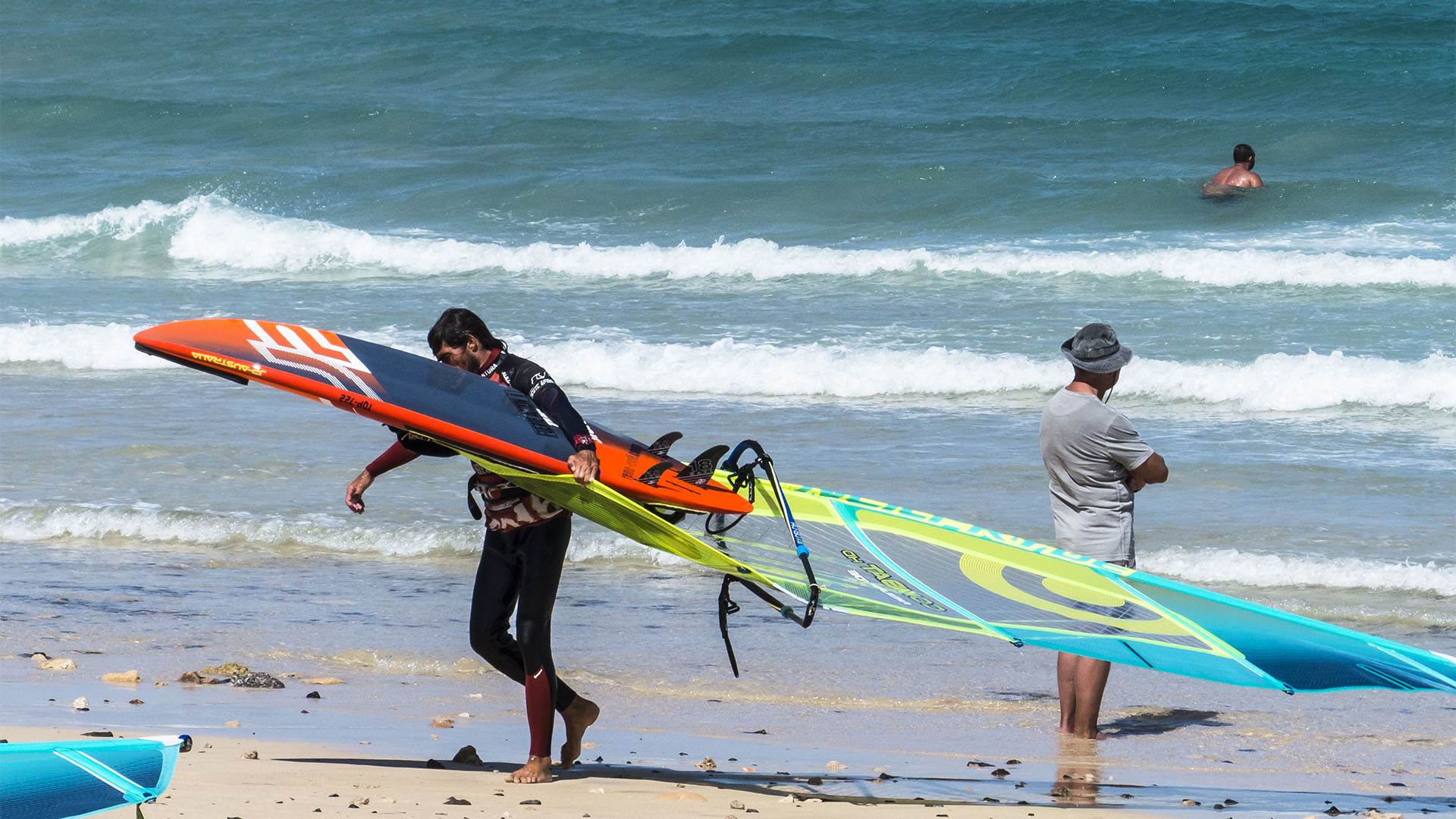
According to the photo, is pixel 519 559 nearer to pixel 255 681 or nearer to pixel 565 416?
pixel 565 416

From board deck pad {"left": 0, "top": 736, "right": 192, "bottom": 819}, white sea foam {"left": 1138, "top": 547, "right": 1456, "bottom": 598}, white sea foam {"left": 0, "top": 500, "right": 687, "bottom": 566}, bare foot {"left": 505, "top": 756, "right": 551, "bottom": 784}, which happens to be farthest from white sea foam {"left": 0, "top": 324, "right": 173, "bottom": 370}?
board deck pad {"left": 0, "top": 736, "right": 192, "bottom": 819}

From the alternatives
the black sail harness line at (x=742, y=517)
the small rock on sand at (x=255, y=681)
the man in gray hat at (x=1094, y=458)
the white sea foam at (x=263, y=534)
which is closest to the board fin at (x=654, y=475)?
the black sail harness line at (x=742, y=517)

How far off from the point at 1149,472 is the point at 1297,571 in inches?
99.0

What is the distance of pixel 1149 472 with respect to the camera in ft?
14.2

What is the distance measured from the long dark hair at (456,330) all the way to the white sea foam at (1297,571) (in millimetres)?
3716

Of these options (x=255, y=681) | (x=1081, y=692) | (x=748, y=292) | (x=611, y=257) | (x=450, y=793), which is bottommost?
(x=450, y=793)

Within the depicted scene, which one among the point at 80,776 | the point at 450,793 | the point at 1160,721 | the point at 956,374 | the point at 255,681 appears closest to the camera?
the point at 80,776

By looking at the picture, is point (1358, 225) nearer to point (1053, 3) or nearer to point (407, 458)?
point (1053, 3)

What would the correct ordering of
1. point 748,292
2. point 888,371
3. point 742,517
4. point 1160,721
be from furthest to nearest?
point 748,292 → point 888,371 → point 1160,721 → point 742,517

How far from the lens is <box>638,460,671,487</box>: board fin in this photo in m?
4.36

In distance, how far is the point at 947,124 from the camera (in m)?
20.3

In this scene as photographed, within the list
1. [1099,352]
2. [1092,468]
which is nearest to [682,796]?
[1092,468]

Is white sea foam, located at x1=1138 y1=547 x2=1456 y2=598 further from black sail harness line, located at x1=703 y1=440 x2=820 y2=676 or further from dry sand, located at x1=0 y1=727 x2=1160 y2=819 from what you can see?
dry sand, located at x1=0 y1=727 x2=1160 y2=819

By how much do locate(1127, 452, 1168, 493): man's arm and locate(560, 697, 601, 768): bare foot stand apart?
173cm
